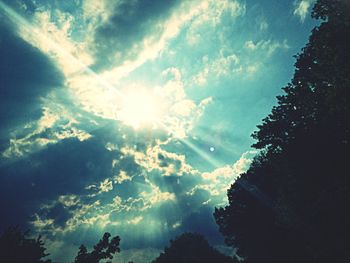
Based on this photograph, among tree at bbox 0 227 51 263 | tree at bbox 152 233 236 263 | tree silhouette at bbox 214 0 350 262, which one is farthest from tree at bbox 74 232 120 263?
tree at bbox 152 233 236 263

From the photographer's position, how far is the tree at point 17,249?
10242mm

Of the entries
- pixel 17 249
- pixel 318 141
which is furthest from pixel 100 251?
pixel 318 141

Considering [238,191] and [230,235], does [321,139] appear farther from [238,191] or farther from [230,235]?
[230,235]

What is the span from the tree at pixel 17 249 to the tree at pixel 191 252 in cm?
4337

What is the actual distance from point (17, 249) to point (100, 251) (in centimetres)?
482

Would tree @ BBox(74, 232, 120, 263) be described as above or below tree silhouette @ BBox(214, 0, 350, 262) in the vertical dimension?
below

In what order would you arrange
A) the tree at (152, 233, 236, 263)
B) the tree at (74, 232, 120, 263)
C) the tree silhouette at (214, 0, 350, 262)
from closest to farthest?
the tree at (74, 232, 120, 263), the tree silhouette at (214, 0, 350, 262), the tree at (152, 233, 236, 263)

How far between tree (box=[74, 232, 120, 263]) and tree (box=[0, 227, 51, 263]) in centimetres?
388

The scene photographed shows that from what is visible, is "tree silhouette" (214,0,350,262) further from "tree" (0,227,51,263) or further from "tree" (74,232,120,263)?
Answer: "tree" (0,227,51,263)

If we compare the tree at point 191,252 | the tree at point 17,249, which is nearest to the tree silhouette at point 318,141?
the tree at point 17,249

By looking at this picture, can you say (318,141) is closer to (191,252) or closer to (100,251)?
(100,251)

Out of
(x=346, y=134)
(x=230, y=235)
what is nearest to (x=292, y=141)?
(x=346, y=134)

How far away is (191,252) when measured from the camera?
5122 cm

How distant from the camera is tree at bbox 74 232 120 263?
8.55 meters
